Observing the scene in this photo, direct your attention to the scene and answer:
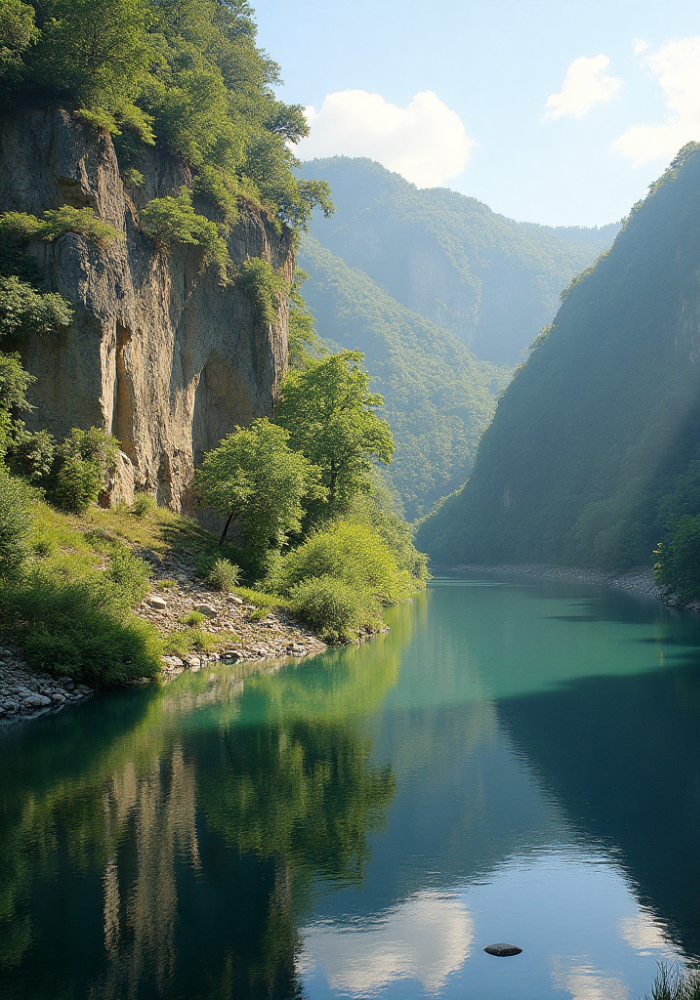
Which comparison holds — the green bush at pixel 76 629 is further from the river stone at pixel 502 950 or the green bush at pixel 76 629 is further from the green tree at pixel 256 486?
the river stone at pixel 502 950

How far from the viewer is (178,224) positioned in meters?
31.5

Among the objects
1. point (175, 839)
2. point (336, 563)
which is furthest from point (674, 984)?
point (336, 563)

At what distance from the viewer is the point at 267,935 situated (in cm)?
716

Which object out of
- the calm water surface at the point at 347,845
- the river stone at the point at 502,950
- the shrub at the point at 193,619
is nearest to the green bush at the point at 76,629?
the calm water surface at the point at 347,845

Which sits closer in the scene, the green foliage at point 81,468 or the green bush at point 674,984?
the green bush at point 674,984

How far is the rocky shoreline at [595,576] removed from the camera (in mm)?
59769

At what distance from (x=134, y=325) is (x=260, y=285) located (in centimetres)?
1089

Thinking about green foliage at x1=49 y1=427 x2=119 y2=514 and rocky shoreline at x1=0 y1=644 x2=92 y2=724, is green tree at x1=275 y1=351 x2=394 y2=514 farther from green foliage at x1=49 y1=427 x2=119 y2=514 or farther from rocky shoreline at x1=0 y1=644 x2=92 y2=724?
rocky shoreline at x1=0 y1=644 x2=92 y2=724

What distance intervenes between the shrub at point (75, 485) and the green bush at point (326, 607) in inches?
336

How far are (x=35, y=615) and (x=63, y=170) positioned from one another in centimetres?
1744

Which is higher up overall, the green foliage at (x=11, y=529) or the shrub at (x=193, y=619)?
the green foliage at (x=11, y=529)

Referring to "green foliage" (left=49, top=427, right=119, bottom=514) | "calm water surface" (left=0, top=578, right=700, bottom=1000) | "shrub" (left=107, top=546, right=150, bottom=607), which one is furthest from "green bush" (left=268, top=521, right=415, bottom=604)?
"calm water surface" (left=0, top=578, right=700, bottom=1000)

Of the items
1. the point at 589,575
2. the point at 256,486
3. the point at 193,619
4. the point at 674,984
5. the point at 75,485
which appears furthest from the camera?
the point at 589,575

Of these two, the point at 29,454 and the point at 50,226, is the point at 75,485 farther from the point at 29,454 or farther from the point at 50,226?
the point at 50,226
